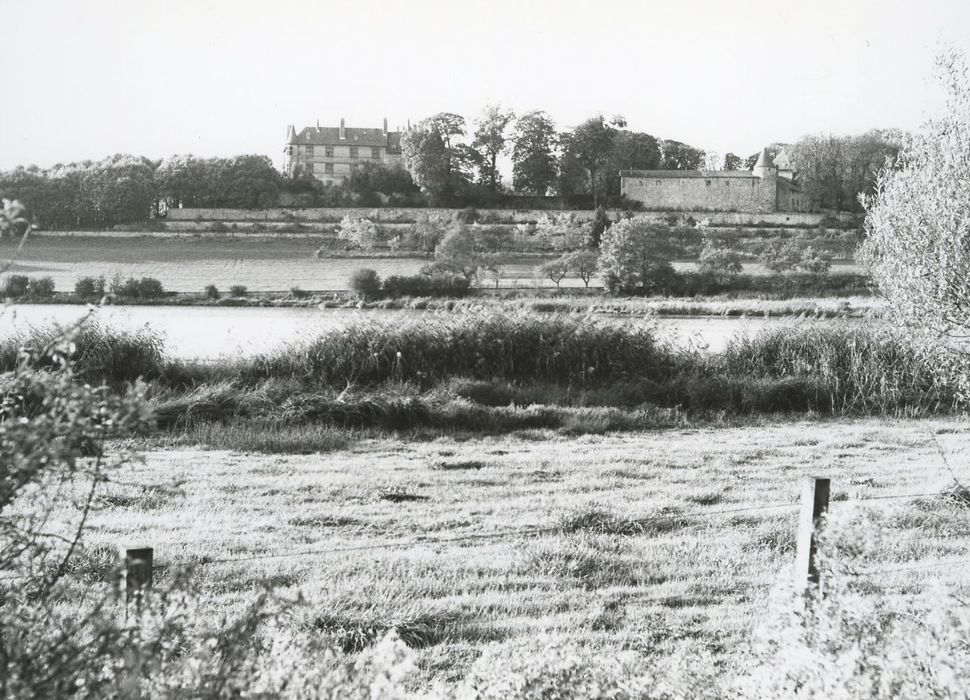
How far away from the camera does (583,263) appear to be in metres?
46.3

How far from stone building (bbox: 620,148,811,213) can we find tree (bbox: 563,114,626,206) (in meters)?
3.35

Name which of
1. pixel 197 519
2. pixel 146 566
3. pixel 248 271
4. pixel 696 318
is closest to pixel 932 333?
pixel 197 519

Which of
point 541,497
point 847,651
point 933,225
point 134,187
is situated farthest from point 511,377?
point 134,187

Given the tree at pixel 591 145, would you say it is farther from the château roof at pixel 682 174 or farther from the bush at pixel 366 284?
the bush at pixel 366 284

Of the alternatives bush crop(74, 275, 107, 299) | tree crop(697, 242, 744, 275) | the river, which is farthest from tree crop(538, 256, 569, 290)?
bush crop(74, 275, 107, 299)

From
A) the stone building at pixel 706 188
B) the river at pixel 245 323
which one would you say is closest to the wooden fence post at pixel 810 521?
the river at pixel 245 323

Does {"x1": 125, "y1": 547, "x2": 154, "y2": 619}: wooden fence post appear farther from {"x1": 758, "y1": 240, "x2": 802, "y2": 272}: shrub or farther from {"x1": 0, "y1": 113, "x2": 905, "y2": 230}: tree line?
{"x1": 0, "y1": 113, "x2": 905, "y2": 230}: tree line

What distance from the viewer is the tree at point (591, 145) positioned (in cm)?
7881

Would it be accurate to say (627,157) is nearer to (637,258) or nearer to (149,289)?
(637,258)

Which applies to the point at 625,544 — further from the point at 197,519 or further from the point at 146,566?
the point at 146,566

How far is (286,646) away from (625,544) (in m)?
3.35

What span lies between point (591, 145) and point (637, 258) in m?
37.6

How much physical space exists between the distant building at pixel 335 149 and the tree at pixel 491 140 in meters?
14.8

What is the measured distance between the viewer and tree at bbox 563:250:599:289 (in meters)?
46.1
